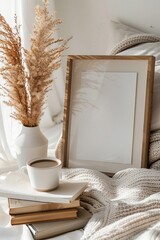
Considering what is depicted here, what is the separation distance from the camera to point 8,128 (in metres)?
1.80

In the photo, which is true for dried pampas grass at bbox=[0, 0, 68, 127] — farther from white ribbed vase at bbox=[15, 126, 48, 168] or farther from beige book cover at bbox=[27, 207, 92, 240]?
beige book cover at bbox=[27, 207, 92, 240]

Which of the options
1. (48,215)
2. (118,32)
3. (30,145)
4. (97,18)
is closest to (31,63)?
(30,145)

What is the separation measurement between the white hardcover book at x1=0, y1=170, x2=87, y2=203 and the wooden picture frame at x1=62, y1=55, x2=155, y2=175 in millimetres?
242

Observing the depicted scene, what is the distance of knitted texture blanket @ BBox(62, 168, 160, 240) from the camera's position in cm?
93

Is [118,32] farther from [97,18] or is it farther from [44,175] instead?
[44,175]

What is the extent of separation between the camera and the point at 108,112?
1.35m

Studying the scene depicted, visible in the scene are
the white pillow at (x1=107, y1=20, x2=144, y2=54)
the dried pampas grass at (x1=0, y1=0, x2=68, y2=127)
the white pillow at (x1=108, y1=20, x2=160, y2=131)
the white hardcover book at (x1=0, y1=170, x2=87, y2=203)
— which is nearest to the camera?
the white hardcover book at (x1=0, y1=170, x2=87, y2=203)

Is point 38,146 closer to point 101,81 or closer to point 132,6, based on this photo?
point 101,81

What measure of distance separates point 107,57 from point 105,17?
0.70 m

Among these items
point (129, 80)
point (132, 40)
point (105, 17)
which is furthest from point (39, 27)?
point (105, 17)

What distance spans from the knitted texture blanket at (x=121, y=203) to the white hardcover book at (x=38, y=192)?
0.05 meters

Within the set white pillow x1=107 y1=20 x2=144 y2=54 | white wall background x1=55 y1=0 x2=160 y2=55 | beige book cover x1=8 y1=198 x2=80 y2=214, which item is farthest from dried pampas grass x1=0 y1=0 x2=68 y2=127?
white wall background x1=55 y1=0 x2=160 y2=55

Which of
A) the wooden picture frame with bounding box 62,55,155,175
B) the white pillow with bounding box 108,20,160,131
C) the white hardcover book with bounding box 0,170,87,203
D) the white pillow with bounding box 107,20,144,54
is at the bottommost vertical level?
the white hardcover book with bounding box 0,170,87,203

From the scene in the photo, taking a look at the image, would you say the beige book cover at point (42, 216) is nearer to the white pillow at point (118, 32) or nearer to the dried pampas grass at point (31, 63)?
the dried pampas grass at point (31, 63)
